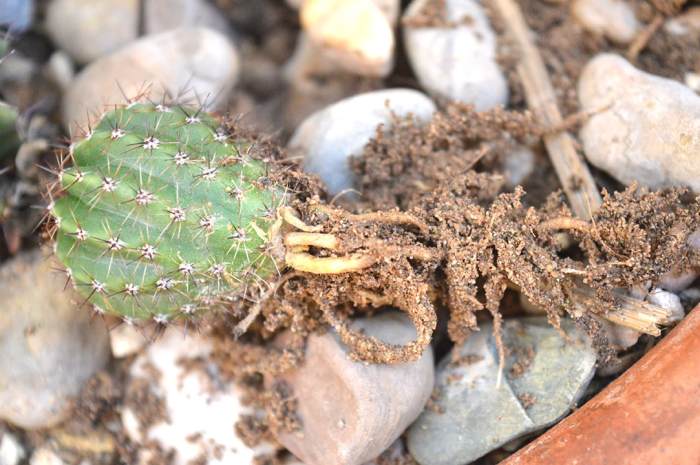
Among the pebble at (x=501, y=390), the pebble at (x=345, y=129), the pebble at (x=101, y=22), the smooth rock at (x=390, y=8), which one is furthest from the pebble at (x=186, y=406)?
the smooth rock at (x=390, y=8)

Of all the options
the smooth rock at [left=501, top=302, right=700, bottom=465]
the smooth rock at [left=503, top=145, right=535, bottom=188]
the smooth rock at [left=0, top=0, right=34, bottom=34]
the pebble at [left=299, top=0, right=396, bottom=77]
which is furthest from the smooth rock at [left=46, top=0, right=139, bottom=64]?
the smooth rock at [left=501, top=302, right=700, bottom=465]

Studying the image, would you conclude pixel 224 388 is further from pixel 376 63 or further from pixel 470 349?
pixel 376 63

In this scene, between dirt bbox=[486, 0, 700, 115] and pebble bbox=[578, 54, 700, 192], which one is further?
dirt bbox=[486, 0, 700, 115]

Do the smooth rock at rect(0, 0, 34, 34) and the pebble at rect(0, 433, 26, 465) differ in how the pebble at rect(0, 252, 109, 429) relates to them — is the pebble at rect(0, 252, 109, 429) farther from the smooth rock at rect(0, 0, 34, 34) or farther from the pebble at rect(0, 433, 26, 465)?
the smooth rock at rect(0, 0, 34, 34)

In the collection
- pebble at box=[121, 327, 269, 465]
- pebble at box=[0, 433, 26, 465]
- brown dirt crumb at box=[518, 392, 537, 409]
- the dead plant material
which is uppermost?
the dead plant material

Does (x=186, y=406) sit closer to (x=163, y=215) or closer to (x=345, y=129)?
(x=163, y=215)

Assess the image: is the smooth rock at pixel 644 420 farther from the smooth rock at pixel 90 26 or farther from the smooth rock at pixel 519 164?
the smooth rock at pixel 90 26
